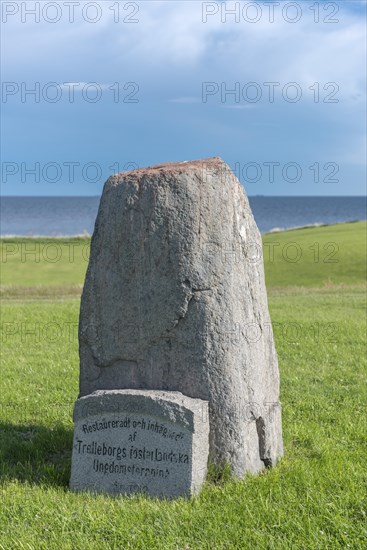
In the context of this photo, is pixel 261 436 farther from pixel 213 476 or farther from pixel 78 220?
pixel 78 220

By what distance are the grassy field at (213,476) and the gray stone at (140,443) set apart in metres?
0.16

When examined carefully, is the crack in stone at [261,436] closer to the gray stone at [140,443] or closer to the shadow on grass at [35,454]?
the gray stone at [140,443]

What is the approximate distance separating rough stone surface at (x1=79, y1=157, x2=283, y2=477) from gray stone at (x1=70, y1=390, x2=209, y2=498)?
0.74 feet

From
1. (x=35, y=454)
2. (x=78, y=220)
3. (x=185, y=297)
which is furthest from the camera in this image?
(x=78, y=220)

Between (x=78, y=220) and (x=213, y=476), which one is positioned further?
(x=78, y=220)

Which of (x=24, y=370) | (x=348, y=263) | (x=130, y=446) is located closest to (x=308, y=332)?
(x=24, y=370)

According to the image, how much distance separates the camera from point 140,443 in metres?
5.23

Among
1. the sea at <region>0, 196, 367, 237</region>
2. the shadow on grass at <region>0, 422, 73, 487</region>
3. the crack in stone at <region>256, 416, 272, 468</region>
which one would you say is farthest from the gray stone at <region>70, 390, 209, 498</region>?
the sea at <region>0, 196, 367, 237</region>

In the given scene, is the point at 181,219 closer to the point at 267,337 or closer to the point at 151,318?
the point at 151,318

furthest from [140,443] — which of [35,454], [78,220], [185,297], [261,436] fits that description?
[78,220]

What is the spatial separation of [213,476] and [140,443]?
0.61m

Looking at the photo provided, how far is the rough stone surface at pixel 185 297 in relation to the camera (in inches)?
206

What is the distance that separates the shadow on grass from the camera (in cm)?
563

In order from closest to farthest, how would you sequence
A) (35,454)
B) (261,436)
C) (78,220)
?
(261,436)
(35,454)
(78,220)
